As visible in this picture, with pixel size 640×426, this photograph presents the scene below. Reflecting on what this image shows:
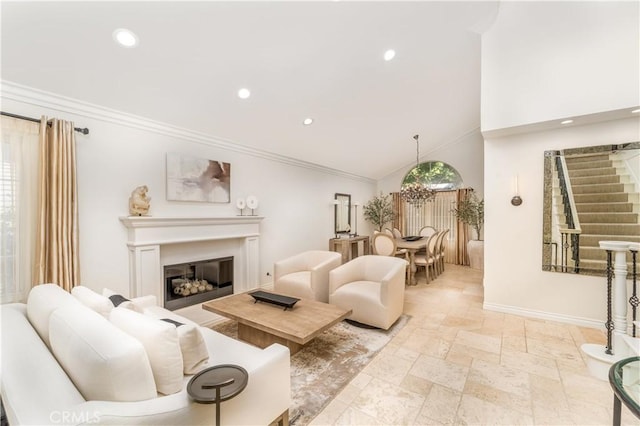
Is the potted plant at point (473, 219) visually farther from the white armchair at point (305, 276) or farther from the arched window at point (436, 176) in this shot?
Answer: the white armchair at point (305, 276)

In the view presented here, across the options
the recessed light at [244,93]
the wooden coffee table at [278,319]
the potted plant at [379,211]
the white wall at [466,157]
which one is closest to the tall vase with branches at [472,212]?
the white wall at [466,157]

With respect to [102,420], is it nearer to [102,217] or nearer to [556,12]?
[102,217]

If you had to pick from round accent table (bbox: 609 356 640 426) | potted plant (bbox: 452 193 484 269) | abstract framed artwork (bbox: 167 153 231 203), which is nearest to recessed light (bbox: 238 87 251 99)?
abstract framed artwork (bbox: 167 153 231 203)

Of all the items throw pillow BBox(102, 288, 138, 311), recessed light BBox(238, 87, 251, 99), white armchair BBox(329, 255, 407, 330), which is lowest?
white armchair BBox(329, 255, 407, 330)

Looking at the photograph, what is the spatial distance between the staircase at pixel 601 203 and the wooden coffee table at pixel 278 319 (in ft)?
9.84

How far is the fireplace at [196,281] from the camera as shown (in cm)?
333

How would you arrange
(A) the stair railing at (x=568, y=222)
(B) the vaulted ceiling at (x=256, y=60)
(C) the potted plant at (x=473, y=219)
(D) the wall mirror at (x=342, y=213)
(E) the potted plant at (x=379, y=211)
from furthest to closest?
(E) the potted plant at (x=379, y=211) → (D) the wall mirror at (x=342, y=213) → (C) the potted plant at (x=473, y=219) → (A) the stair railing at (x=568, y=222) → (B) the vaulted ceiling at (x=256, y=60)

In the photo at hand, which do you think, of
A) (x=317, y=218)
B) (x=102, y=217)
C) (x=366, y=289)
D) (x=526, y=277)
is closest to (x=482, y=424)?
(x=366, y=289)

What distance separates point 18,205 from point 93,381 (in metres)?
2.03

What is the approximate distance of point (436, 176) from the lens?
7512 millimetres

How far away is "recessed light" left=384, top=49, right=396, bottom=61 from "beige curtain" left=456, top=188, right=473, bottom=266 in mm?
4792

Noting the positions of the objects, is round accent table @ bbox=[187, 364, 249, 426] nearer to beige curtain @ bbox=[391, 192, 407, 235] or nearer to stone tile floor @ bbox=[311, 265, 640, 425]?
stone tile floor @ bbox=[311, 265, 640, 425]

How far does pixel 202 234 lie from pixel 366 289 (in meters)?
2.20

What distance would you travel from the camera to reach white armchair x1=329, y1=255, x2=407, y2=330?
3.01m
